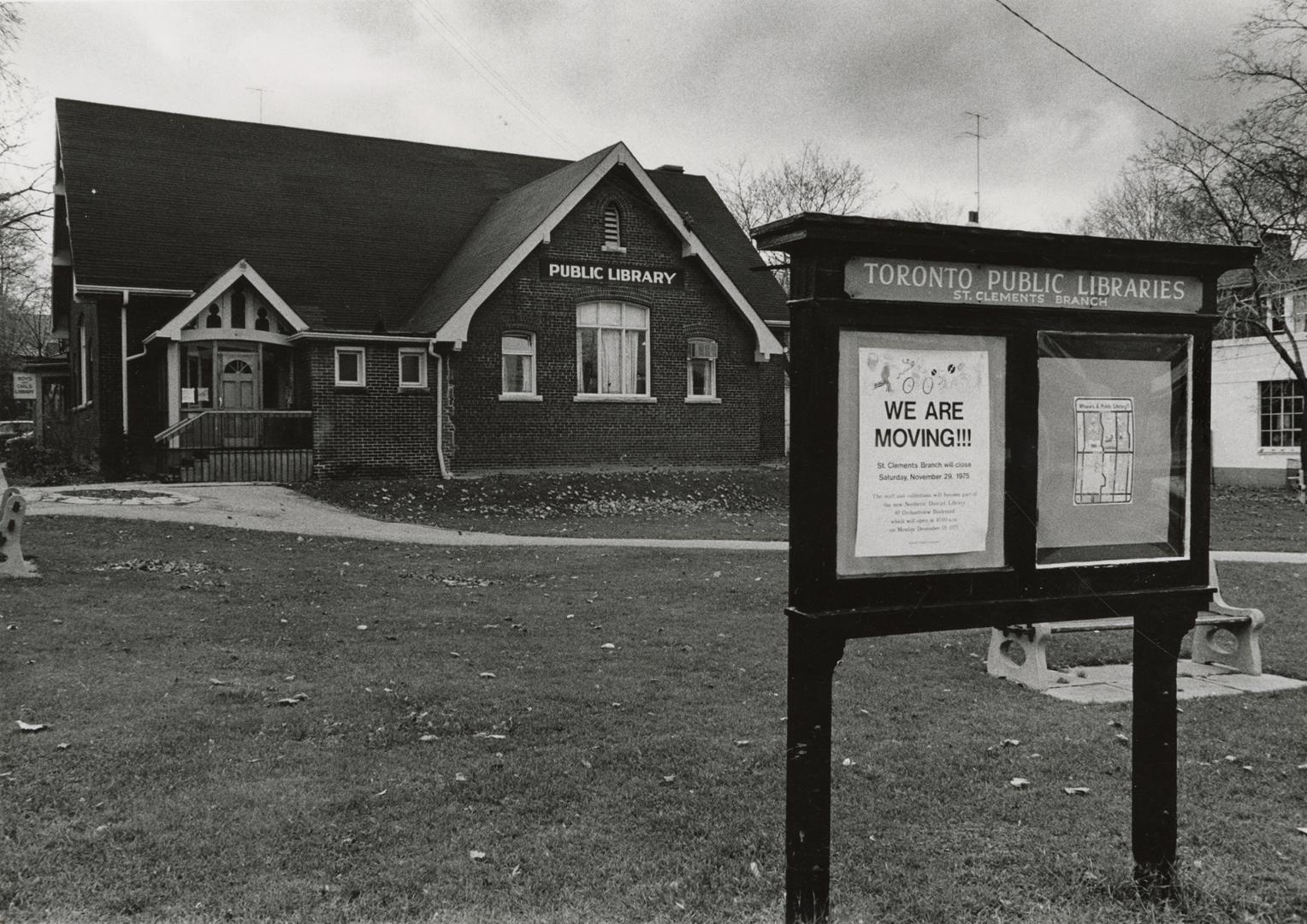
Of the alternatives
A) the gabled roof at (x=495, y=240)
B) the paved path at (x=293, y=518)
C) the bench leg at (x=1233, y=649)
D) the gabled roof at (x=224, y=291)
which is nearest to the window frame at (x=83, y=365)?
the gabled roof at (x=224, y=291)

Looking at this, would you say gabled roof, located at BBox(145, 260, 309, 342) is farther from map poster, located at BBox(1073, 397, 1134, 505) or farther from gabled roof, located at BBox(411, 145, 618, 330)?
map poster, located at BBox(1073, 397, 1134, 505)

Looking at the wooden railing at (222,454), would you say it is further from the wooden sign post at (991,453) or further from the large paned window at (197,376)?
the wooden sign post at (991,453)

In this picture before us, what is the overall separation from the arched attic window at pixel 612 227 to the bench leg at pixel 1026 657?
19936 millimetres

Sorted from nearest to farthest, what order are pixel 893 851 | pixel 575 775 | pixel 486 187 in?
pixel 893 851 → pixel 575 775 → pixel 486 187

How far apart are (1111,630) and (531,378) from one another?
19268 millimetres

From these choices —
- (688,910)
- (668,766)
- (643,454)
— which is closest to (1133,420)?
(688,910)

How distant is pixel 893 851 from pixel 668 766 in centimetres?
137

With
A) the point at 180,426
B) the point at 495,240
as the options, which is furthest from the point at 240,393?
the point at 495,240

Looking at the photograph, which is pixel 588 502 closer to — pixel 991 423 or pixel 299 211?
pixel 299 211

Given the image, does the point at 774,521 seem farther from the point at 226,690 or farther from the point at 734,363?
the point at 226,690

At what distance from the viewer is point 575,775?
A: 18.6 feet

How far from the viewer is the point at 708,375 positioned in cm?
2869

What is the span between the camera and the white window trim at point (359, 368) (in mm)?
24422

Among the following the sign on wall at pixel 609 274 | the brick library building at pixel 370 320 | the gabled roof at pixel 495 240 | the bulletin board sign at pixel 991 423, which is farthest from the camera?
the sign on wall at pixel 609 274
